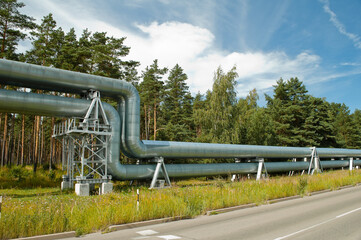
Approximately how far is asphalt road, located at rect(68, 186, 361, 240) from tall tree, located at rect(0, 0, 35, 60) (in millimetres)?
29102

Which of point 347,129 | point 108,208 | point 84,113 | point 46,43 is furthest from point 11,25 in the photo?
point 347,129

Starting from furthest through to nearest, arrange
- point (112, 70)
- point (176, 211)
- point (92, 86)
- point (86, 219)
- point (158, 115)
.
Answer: point (158, 115), point (112, 70), point (92, 86), point (176, 211), point (86, 219)

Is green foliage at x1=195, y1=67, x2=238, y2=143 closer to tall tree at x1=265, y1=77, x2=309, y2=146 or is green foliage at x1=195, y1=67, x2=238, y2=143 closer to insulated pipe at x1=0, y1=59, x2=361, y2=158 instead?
insulated pipe at x1=0, y1=59, x2=361, y2=158

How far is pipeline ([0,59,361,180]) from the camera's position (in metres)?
15.9

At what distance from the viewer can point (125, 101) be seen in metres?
20.3

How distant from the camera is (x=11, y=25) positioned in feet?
102

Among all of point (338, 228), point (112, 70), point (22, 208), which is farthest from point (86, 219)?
point (112, 70)

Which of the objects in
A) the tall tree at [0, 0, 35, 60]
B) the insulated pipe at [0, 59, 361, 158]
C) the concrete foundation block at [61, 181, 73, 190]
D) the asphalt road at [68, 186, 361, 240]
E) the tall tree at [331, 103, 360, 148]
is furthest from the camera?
the tall tree at [331, 103, 360, 148]

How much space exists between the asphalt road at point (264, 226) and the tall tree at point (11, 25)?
95.5 feet

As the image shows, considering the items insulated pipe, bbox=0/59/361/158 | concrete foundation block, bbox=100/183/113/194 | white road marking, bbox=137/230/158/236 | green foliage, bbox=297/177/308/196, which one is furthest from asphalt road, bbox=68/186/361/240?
insulated pipe, bbox=0/59/361/158

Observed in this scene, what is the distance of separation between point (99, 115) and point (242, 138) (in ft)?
84.1

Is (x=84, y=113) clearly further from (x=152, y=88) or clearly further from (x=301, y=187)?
(x=152, y=88)

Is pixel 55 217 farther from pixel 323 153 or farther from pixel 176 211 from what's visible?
pixel 323 153

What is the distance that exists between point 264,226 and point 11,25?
114 ft
